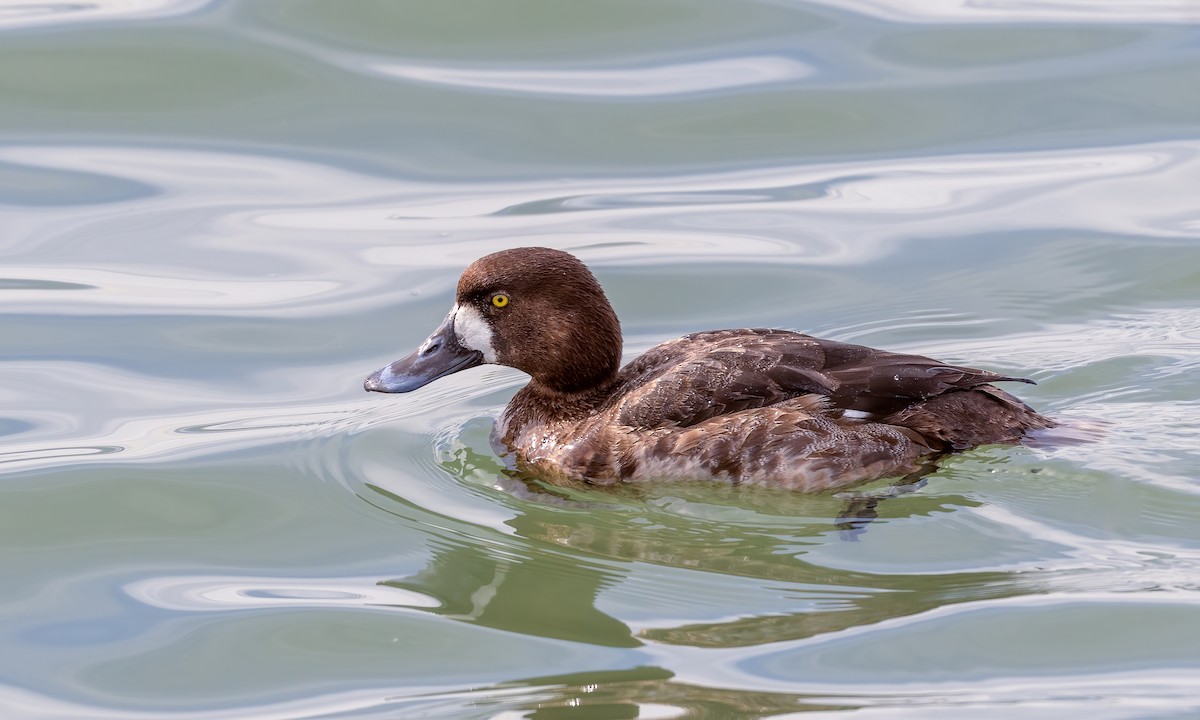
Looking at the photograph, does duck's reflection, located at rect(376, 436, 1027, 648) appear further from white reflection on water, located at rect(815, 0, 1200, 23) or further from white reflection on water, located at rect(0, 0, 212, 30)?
white reflection on water, located at rect(815, 0, 1200, 23)

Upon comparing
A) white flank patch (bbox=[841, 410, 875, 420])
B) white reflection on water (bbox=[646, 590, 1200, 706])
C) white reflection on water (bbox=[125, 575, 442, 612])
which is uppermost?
white flank patch (bbox=[841, 410, 875, 420])

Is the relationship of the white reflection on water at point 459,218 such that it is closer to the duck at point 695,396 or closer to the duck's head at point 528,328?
the duck's head at point 528,328

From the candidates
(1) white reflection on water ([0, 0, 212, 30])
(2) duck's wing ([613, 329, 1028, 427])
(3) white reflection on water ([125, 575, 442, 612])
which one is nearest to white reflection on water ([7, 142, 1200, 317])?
(1) white reflection on water ([0, 0, 212, 30])

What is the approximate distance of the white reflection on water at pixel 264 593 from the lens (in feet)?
18.2

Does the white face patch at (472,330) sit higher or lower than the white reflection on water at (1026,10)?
lower

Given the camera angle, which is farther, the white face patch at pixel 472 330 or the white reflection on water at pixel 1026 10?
the white reflection on water at pixel 1026 10

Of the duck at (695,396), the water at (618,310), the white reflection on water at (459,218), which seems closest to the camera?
the water at (618,310)

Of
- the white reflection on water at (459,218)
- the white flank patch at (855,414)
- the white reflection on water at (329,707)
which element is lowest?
the white reflection on water at (329,707)

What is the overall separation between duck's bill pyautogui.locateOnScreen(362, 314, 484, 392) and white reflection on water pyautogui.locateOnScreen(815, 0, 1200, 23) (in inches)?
215

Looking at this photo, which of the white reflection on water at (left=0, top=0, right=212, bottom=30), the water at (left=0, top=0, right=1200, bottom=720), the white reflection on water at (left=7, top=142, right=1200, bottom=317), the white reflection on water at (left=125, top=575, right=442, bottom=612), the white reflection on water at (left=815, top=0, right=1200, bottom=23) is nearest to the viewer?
the water at (left=0, top=0, right=1200, bottom=720)

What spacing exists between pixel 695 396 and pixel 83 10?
6522mm

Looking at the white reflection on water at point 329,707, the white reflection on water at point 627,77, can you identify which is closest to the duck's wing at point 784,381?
the white reflection on water at point 329,707

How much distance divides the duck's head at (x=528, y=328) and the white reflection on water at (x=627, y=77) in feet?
12.8

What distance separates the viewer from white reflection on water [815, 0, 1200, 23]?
11.2 metres
